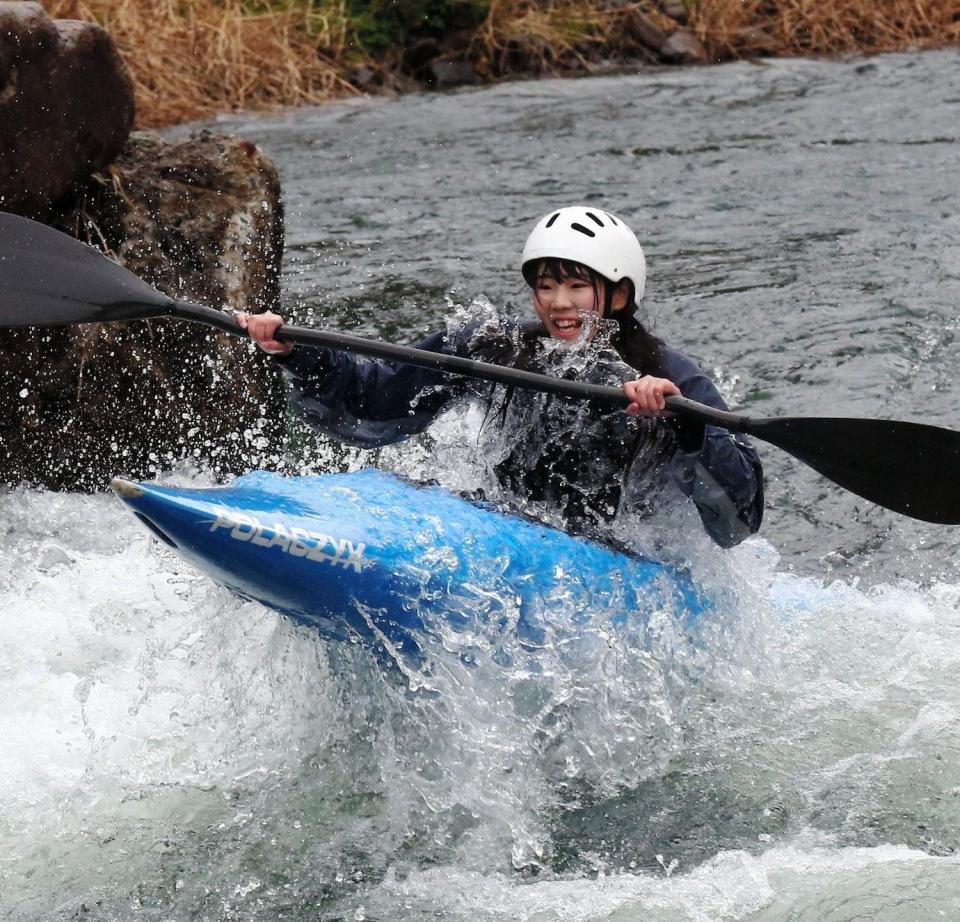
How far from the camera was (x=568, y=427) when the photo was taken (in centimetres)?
371

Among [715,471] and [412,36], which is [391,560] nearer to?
[715,471]

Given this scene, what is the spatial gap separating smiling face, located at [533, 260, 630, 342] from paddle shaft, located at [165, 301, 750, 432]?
0.71 feet

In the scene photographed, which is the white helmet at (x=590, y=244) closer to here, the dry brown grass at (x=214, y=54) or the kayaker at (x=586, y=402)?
the kayaker at (x=586, y=402)

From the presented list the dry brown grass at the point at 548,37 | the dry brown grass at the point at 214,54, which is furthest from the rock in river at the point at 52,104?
the dry brown grass at the point at 548,37

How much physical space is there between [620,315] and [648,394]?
54cm

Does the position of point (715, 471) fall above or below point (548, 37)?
below

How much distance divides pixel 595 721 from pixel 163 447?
90.0 inches

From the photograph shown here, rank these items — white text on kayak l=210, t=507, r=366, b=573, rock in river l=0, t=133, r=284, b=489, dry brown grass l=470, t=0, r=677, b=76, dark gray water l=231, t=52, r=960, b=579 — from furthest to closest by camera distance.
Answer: dry brown grass l=470, t=0, r=677, b=76
dark gray water l=231, t=52, r=960, b=579
rock in river l=0, t=133, r=284, b=489
white text on kayak l=210, t=507, r=366, b=573

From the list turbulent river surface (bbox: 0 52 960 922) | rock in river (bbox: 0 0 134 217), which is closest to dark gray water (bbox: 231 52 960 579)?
turbulent river surface (bbox: 0 52 960 922)

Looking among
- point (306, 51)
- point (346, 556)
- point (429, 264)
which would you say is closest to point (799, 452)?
point (346, 556)

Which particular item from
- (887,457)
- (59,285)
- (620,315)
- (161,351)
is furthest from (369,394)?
(161,351)

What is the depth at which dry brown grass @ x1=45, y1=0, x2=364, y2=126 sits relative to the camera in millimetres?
9953

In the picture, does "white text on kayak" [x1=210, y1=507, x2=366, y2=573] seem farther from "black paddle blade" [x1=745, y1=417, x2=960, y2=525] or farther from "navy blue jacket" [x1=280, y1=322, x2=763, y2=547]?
"black paddle blade" [x1=745, y1=417, x2=960, y2=525]

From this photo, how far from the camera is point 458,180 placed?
330 inches
